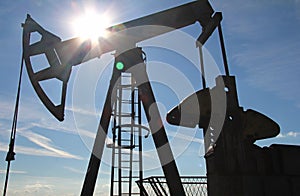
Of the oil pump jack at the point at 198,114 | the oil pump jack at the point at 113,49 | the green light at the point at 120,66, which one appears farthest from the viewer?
the green light at the point at 120,66

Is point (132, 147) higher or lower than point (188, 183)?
higher

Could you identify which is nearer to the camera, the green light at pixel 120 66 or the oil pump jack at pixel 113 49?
the oil pump jack at pixel 113 49

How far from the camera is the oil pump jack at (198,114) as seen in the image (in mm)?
4207

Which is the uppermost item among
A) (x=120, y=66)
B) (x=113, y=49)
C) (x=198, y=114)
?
(x=113, y=49)

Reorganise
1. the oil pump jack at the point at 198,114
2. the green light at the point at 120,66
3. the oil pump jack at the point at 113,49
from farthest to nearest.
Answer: the green light at the point at 120,66 → the oil pump jack at the point at 113,49 → the oil pump jack at the point at 198,114

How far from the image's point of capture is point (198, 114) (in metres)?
4.65

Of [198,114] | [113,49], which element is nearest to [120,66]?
[113,49]

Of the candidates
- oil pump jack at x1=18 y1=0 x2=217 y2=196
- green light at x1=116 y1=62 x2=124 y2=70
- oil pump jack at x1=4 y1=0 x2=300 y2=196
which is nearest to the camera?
oil pump jack at x1=4 y1=0 x2=300 y2=196

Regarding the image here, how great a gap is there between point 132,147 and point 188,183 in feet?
11.9

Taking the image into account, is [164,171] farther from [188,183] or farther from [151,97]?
[188,183]

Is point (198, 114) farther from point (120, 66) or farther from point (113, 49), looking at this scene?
point (113, 49)

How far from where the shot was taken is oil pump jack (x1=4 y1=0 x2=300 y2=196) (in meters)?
4.21

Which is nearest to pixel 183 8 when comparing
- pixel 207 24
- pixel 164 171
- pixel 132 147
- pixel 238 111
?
pixel 207 24

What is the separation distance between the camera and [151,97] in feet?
17.1
